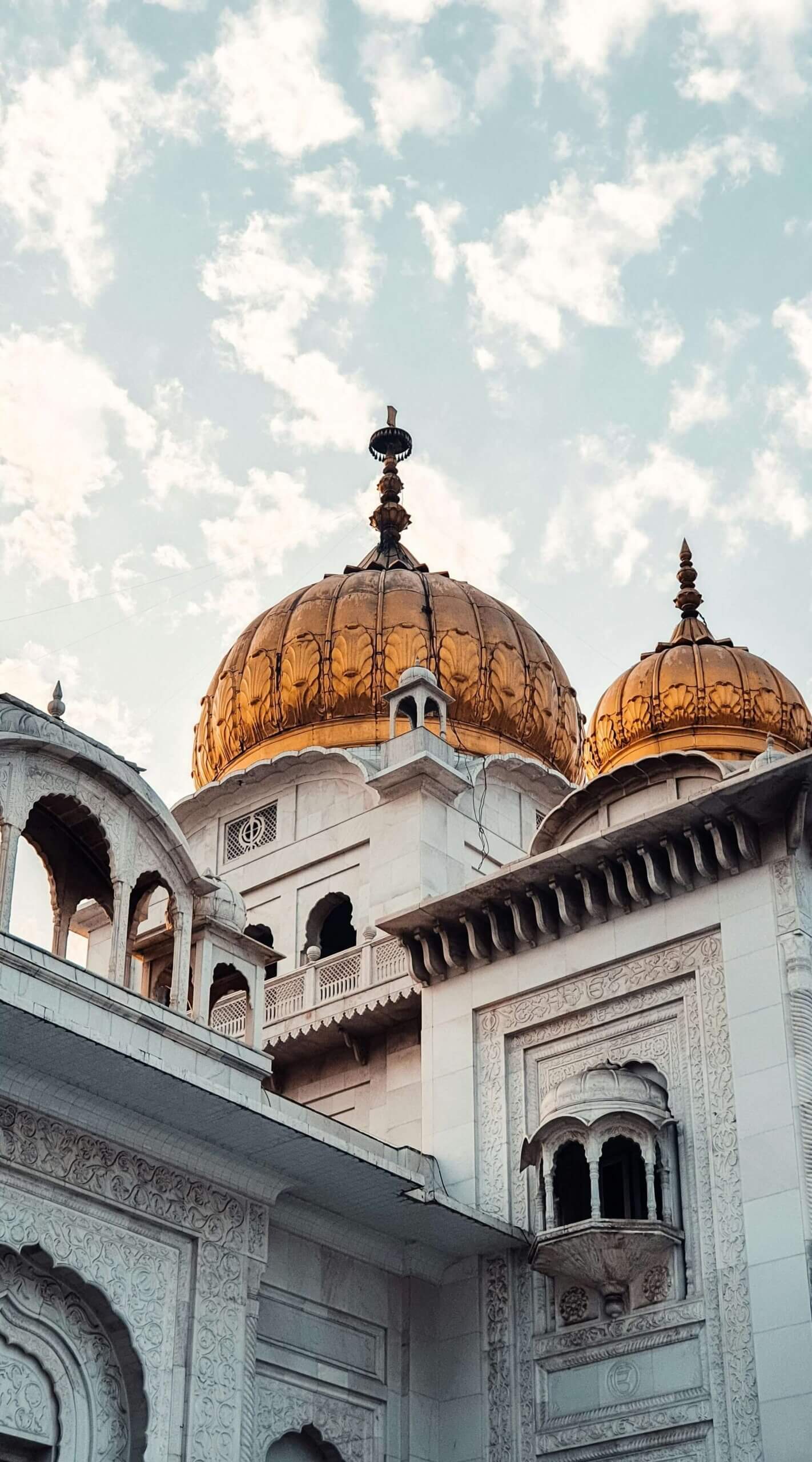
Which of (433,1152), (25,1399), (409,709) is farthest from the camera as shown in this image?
(409,709)

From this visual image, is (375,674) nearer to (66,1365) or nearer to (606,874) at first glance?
(606,874)

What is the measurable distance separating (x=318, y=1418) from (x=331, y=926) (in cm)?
690

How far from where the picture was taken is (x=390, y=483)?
2389 centimetres

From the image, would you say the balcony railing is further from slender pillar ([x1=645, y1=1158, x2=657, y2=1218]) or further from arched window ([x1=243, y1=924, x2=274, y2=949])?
slender pillar ([x1=645, y1=1158, x2=657, y2=1218])

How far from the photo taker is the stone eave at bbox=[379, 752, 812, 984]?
13344mm

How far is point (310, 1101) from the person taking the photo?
1697cm

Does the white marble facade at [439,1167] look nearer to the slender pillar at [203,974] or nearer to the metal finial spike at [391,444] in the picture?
the slender pillar at [203,974]

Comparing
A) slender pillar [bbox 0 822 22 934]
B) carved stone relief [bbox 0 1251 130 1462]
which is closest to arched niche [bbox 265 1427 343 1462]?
carved stone relief [bbox 0 1251 130 1462]

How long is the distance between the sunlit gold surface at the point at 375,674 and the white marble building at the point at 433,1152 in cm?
376

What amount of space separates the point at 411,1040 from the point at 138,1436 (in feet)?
18.0

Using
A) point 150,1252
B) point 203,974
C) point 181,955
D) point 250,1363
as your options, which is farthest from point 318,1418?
point 181,955

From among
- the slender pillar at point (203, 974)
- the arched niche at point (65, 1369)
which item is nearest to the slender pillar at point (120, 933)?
the slender pillar at point (203, 974)

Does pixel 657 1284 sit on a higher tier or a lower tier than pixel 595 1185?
lower

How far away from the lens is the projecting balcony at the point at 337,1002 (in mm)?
16312
